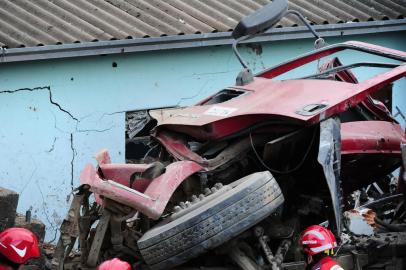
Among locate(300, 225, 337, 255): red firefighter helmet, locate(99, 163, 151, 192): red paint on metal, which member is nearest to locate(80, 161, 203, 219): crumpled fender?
locate(99, 163, 151, 192): red paint on metal

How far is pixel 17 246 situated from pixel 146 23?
5.87m

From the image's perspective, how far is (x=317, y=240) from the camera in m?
5.45

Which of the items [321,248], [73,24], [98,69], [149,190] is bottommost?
[321,248]

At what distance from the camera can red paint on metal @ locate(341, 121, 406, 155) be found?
6.12 m

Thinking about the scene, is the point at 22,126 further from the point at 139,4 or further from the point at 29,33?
the point at 139,4

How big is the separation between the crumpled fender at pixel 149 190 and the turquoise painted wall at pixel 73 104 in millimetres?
4117

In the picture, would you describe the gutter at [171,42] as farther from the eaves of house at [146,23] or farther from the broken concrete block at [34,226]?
the broken concrete block at [34,226]

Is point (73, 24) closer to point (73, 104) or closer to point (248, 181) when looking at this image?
point (73, 104)

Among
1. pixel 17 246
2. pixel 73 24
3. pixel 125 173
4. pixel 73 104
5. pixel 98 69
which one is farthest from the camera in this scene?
pixel 73 24

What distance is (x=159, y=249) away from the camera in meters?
5.24

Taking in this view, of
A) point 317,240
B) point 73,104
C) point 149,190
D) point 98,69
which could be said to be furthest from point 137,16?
point 317,240

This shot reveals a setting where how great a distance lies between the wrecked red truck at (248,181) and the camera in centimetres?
531

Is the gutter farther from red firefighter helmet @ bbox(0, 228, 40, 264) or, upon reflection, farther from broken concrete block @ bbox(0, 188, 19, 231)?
red firefighter helmet @ bbox(0, 228, 40, 264)

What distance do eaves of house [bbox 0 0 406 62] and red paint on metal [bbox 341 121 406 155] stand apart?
→ 3894mm
